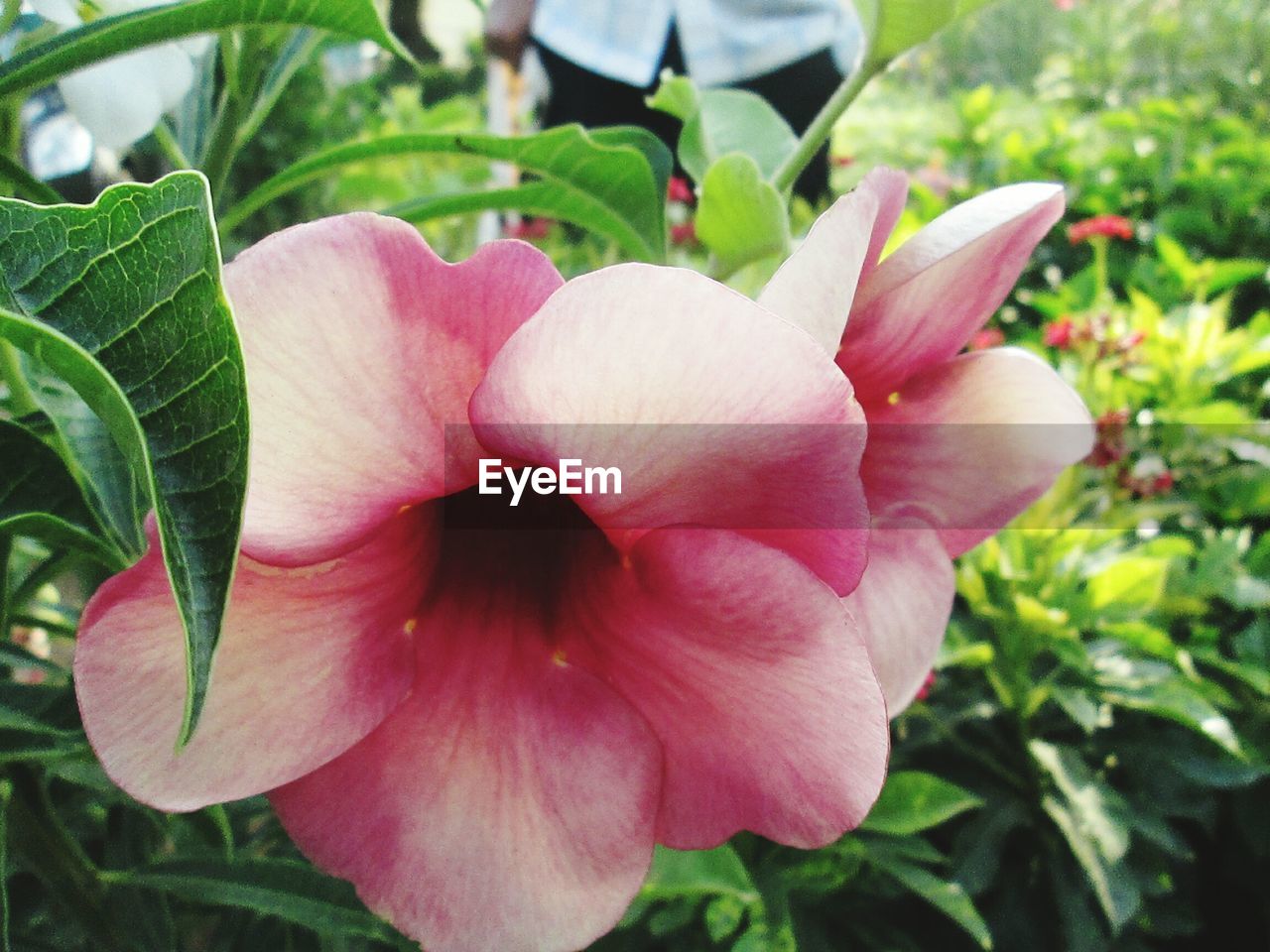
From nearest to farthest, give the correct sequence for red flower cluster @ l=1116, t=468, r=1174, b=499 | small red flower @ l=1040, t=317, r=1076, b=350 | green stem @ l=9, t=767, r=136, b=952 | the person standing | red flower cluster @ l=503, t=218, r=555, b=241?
green stem @ l=9, t=767, r=136, b=952
red flower cluster @ l=1116, t=468, r=1174, b=499
small red flower @ l=1040, t=317, r=1076, b=350
the person standing
red flower cluster @ l=503, t=218, r=555, b=241

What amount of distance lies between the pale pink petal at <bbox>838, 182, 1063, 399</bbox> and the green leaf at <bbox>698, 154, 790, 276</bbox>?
75 mm

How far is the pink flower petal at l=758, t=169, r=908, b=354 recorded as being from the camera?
10.7 inches

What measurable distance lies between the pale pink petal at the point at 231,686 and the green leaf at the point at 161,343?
4cm

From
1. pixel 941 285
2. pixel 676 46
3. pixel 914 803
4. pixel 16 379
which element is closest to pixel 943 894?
pixel 914 803

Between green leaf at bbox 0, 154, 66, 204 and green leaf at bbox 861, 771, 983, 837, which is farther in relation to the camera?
green leaf at bbox 861, 771, 983, 837

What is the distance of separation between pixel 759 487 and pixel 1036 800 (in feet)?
3.41

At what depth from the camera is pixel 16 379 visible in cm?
41

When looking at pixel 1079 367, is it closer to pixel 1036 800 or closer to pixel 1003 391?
pixel 1036 800

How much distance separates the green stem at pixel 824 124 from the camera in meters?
0.42

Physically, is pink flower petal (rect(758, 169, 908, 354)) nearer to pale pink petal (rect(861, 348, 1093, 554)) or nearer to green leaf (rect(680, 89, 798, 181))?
pale pink petal (rect(861, 348, 1093, 554))

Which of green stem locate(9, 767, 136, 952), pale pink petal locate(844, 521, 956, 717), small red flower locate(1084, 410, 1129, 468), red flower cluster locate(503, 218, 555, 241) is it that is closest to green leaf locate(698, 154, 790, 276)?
pale pink petal locate(844, 521, 956, 717)

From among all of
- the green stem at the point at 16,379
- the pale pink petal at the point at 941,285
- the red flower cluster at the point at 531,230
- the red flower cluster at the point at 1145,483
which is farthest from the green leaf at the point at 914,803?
the red flower cluster at the point at 531,230

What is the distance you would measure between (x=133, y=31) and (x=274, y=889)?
399 millimetres

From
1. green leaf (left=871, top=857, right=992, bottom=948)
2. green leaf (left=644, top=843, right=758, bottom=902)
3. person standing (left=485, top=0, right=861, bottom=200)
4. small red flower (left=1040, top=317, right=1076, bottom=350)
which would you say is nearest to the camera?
green leaf (left=644, top=843, right=758, bottom=902)
